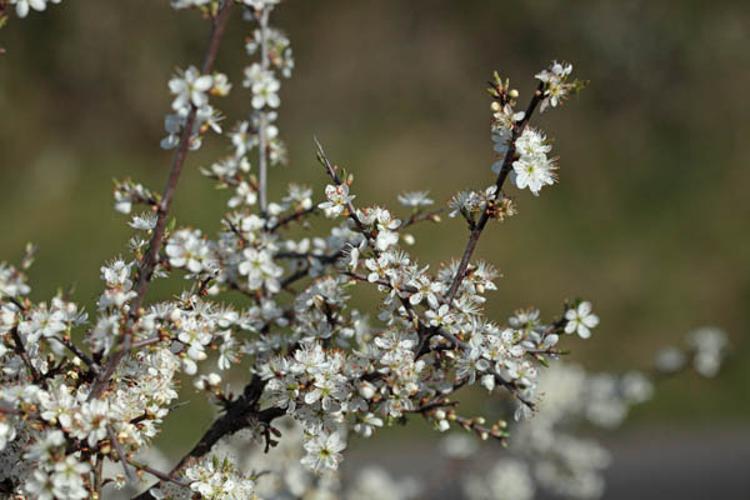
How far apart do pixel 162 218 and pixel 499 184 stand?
0.73m

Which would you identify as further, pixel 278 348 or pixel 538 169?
pixel 278 348

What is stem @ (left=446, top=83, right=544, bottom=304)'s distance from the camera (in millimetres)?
2035

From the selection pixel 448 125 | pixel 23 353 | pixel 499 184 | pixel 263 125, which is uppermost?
pixel 448 125

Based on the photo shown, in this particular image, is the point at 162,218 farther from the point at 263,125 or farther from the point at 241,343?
the point at 263,125

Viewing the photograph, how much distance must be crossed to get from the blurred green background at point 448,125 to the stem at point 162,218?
306 inches

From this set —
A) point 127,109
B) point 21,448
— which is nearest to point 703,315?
point 127,109

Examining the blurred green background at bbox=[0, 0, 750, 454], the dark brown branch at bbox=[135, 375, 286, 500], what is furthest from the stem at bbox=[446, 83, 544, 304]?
the blurred green background at bbox=[0, 0, 750, 454]

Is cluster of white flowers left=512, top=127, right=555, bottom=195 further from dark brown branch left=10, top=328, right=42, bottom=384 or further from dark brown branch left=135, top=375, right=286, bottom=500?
dark brown branch left=10, top=328, right=42, bottom=384

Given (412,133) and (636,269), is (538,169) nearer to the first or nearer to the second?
(636,269)

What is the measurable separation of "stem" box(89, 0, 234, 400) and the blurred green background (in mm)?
7782

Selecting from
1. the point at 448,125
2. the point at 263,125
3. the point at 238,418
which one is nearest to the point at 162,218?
the point at 238,418

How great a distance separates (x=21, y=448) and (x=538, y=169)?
125 cm

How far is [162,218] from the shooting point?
190cm

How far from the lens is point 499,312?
9.38m
